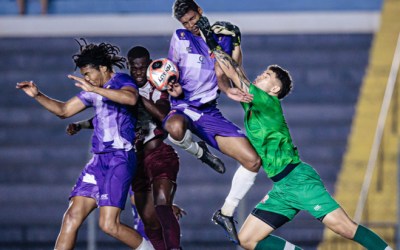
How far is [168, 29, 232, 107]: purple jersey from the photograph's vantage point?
22.4 feet

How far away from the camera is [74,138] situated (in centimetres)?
1139

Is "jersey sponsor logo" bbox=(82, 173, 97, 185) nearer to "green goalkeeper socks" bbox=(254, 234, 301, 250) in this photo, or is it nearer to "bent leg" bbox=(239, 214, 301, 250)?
"bent leg" bbox=(239, 214, 301, 250)

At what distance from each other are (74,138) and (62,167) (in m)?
0.51

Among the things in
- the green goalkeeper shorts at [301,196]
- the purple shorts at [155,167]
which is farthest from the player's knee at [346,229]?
the purple shorts at [155,167]

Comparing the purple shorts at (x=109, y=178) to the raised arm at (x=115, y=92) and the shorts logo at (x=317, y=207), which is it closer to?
the raised arm at (x=115, y=92)

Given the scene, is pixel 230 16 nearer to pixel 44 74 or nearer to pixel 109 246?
pixel 44 74

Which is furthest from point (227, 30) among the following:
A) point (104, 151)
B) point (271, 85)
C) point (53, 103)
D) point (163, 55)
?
point (163, 55)

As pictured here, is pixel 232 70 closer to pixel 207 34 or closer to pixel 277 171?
pixel 207 34

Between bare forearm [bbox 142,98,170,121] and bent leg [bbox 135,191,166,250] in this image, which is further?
bent leg [bbox 135,191,166,250]

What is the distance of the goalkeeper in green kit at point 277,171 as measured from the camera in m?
6.54

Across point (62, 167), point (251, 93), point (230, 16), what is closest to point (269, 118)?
point (251, 93)

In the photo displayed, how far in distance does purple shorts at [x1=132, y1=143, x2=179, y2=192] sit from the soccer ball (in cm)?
46

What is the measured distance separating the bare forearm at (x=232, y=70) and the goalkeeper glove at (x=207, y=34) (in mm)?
61

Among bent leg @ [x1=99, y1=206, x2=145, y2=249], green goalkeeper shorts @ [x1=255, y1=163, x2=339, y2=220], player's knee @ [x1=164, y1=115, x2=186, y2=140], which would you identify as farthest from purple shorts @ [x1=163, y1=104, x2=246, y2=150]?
bent leg @ [x1=99, y1=206, x2=145, y2=249]
